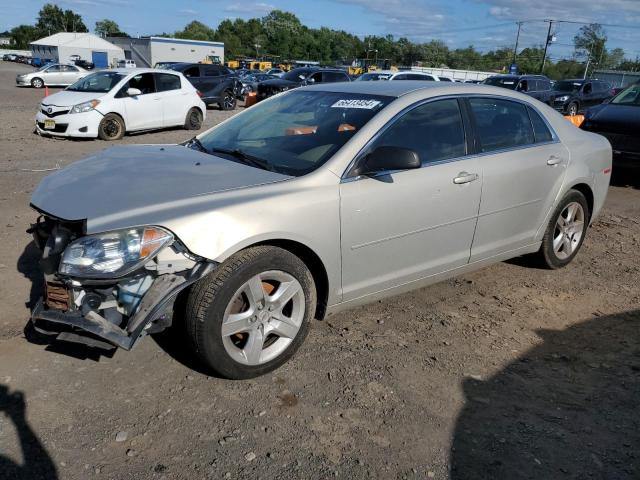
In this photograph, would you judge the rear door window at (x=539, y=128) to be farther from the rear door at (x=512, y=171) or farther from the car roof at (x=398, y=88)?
the car roof at (x=398, y=88)

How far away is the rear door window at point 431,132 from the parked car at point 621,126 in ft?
20.6

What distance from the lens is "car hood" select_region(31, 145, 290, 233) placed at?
2869mm

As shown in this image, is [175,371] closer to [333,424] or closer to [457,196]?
[333,424]

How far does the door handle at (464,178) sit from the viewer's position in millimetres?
3855

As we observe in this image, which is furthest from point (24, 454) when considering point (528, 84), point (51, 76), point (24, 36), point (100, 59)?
point (24, 36)

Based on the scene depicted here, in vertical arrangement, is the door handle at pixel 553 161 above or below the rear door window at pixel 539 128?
below

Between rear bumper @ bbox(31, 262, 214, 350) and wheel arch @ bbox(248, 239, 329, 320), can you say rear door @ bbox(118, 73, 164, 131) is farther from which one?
rear bumper @ bbox(31, 262, 214, 350)

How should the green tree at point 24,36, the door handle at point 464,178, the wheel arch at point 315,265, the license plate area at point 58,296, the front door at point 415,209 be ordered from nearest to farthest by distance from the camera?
the license plate area at point 58,296 → the wheel arch at point 315,265 → the front door at point 415,209 → the door handle at point 464,178 → the green tree at point 24,36

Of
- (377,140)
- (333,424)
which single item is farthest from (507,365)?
(377,140)

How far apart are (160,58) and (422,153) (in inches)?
2332

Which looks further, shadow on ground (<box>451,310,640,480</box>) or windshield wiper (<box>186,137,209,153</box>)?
windshield wiper (<box>186,137,209,153</box>)

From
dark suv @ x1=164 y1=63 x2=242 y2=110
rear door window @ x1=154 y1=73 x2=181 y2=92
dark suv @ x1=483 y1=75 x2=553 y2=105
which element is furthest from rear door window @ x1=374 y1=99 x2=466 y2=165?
dark suv @ x1=483 y1=75 x2=553 y2=105

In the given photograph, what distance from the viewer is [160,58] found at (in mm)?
57281

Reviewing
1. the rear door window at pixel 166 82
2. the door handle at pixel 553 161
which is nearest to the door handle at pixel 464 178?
the door handle at pixel 553 161
